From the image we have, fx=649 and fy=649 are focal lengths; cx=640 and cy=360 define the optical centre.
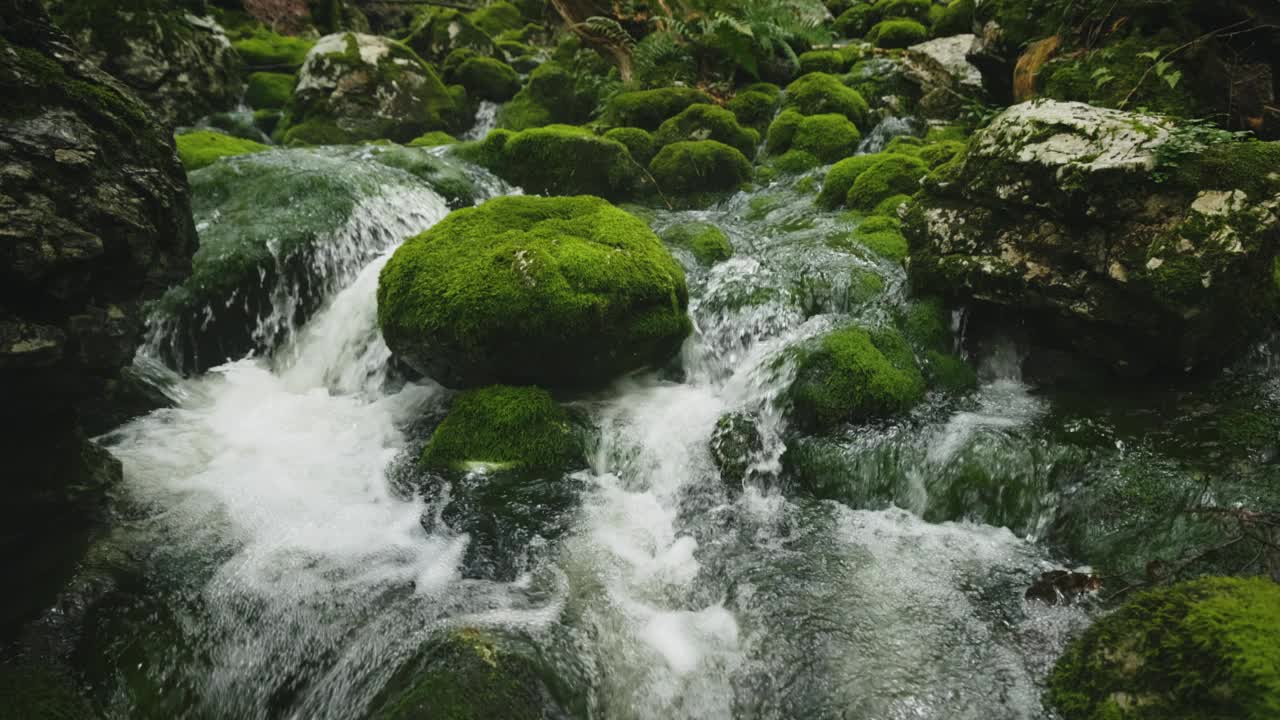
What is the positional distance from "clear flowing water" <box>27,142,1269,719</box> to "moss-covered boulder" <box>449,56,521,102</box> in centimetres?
1125

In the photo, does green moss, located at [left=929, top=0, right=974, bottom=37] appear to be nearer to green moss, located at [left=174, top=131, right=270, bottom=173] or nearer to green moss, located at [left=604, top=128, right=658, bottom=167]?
green moss, located at [left=604, top=128, right=658, bottom=167]

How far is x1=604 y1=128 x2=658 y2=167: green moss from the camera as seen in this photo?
10820mm

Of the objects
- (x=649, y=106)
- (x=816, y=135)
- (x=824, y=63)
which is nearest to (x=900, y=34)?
(x=824, y=63)

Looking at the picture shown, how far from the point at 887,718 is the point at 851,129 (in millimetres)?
10190

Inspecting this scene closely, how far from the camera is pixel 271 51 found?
52.9 ft

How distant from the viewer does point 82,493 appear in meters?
3.91

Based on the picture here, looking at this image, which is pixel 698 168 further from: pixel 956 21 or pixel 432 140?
pixel 956 21

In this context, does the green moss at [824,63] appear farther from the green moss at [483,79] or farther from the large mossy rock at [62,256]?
the large mossy rock at [62,256]

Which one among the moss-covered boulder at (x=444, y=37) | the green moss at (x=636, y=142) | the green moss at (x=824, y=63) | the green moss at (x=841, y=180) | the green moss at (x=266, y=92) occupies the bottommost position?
the green moss at (x=841, y=180)

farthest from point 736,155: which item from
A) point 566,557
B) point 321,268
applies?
point 566,557

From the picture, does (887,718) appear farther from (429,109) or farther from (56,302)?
(429,109)

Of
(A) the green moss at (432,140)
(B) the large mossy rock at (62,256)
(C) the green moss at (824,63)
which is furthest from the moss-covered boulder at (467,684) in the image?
(C) the green moss at (824,63)

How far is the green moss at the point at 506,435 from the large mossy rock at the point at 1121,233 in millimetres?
3581

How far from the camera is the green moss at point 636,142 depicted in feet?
35.5
